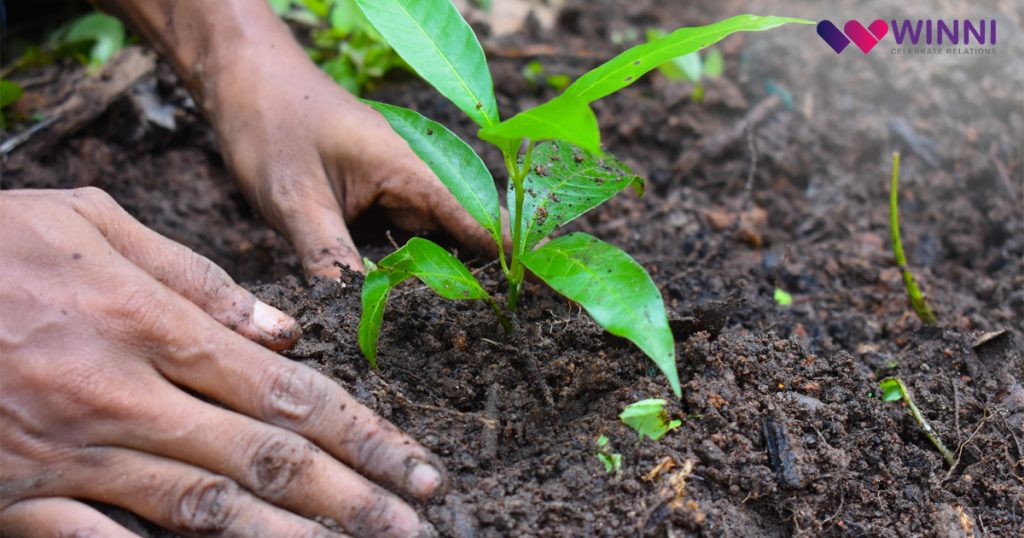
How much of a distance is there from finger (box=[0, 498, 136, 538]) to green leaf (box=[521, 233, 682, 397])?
0.82m

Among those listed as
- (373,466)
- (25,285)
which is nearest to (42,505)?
(25,285)

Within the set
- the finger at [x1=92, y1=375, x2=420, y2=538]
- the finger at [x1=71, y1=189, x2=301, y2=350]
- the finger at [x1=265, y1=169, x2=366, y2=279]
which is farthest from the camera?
the finger at [x1=265, y1=169, x2=366, y2=279]

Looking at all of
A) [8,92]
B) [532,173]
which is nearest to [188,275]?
[532,173]

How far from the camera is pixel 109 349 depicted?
146 cm

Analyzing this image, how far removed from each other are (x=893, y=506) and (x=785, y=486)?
0.24m

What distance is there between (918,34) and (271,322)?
3.09m

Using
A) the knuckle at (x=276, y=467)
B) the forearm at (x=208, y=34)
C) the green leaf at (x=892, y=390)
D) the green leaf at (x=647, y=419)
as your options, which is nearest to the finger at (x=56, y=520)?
the knuckle at (x=276, y=467)

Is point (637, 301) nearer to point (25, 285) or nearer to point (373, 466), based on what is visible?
point (373, 466)

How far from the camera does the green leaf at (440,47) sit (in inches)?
60.3

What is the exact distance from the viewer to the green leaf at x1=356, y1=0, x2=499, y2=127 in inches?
60.3

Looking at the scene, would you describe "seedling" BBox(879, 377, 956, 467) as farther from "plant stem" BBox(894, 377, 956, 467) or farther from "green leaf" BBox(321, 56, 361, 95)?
"green leaf" BBox(321, 56, 361, 95)

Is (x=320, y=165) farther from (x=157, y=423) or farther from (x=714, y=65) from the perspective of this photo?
(x=714, y=65)

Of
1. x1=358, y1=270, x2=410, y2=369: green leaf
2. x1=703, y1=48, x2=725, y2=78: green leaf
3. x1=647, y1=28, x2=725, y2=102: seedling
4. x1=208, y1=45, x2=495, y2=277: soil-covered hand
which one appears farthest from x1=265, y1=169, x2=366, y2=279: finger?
x1=703, y1=48, x2=725, y2=78: green leaf

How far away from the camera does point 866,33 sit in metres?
3.62
